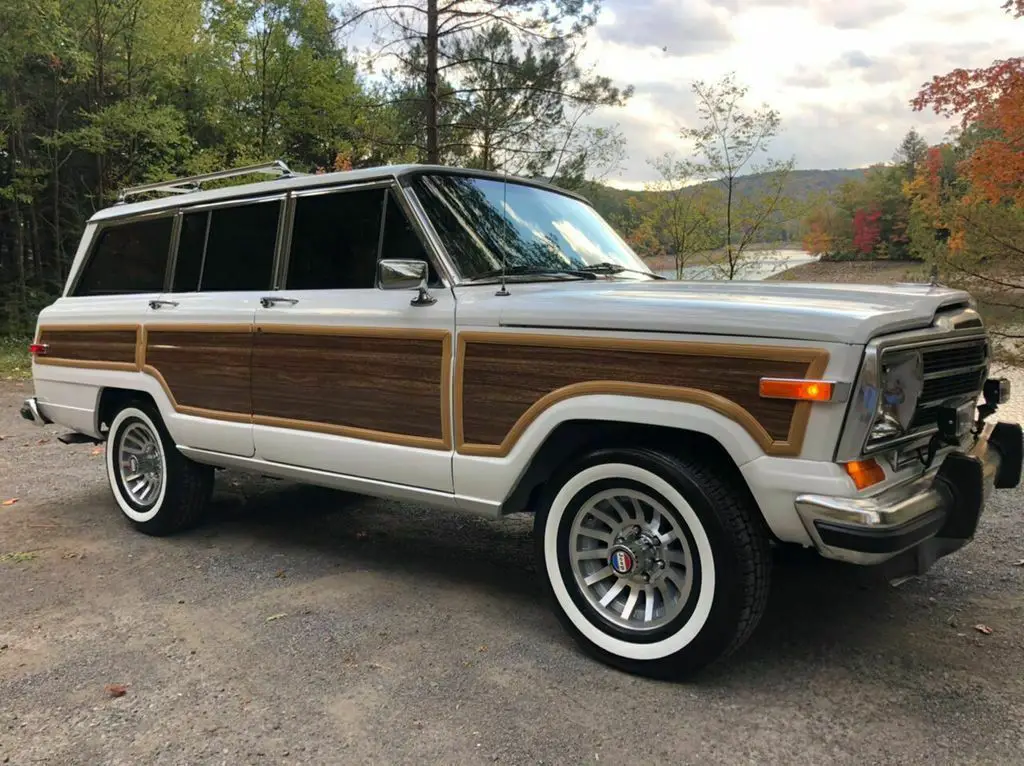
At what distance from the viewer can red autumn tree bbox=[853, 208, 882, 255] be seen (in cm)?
2175

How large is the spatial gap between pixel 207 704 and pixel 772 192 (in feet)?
36.4

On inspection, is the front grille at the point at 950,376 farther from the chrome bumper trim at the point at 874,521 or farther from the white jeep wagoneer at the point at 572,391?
the chrome bumper trim at the point at 874,521

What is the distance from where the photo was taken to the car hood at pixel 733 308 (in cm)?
256

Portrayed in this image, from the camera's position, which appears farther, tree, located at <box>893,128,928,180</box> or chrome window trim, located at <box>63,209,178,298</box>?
tree, located at <box>893,128,928,180</box>

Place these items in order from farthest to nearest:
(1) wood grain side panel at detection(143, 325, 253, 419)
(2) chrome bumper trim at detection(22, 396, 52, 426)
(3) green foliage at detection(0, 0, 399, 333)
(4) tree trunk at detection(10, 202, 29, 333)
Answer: (4) tree trunk at detection(10, 202, 29, 333) → (3) green foliage at detection(0, 0, 399, 333) → (2) chrome bumper trim at detection(22, 396, 52, 426) → (1) wood grain side panel at detection(143, 325, 253, 419)

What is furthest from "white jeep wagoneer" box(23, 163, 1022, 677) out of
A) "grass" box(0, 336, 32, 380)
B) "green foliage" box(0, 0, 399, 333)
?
"green foliage" box(0, 0, 399, 333)

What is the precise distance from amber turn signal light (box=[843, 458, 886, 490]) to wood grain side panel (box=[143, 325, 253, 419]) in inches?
125

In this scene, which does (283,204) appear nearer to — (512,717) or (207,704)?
(207,704)

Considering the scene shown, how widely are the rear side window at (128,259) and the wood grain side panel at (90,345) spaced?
0.99 feet

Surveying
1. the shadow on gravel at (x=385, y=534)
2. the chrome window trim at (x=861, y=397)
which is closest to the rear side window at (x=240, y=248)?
the shadow on gravel at (x=385, y=534)

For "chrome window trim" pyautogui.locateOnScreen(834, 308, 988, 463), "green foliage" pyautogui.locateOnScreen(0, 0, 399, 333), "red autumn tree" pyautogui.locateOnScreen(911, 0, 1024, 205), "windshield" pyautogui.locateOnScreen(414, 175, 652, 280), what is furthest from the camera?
"green foliage" pyautogui.locateOnScreen(0, 0, 399, 333)

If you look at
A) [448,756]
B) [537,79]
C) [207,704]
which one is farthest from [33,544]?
[537,79]

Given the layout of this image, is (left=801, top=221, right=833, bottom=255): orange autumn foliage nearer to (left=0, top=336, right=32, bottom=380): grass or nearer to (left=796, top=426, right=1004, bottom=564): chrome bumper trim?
(left=796, top=426, right=1004, bottom=564): chrome bumper trim

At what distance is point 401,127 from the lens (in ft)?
45.0
